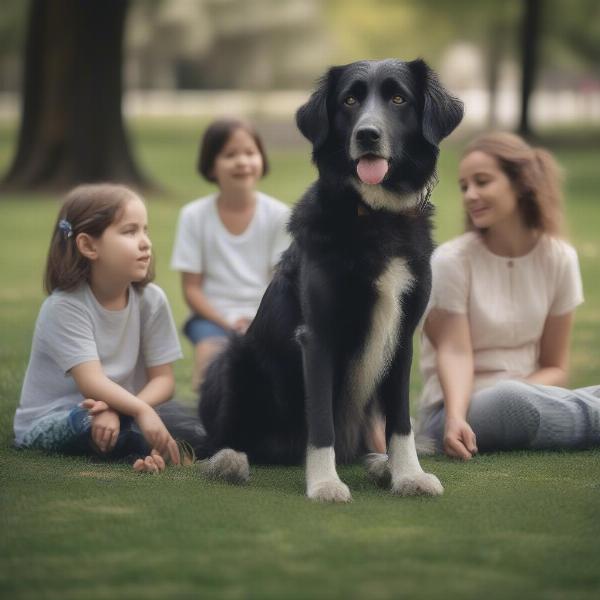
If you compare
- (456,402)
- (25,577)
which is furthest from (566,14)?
(25,577)

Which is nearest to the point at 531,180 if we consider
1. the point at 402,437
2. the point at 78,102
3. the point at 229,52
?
the point at 402,437

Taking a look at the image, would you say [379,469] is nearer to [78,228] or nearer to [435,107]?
[435,107]

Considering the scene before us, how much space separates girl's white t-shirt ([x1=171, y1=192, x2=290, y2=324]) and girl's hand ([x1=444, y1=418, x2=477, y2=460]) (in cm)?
188

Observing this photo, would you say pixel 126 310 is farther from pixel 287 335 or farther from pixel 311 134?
pixel 311 134

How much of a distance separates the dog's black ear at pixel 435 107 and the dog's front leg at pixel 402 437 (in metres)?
0.75

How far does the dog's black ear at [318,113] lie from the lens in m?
4.06

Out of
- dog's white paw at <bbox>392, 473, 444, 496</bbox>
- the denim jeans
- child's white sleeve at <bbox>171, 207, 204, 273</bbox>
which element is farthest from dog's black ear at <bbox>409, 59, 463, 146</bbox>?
child's white sleeve at <bbox>171, 207, 204, 273</bbox>

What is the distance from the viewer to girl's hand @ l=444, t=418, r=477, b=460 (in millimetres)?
4586

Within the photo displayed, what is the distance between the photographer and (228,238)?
6.32 meters

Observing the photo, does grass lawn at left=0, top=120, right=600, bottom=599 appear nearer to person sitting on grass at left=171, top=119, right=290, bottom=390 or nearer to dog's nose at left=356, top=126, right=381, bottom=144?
dog's nose at left=356, top=126, right=381, bottom=144

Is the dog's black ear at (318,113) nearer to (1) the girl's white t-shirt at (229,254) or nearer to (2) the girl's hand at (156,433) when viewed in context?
(2) the girl's hand at (156,433)

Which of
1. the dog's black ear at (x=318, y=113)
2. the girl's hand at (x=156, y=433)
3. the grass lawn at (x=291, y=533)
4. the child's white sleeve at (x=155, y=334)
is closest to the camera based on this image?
the grass lawn at (x=291, y=533)

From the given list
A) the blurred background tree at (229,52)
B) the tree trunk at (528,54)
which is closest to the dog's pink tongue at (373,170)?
the blurred background tree at (229,52)

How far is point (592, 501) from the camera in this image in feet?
12.5
